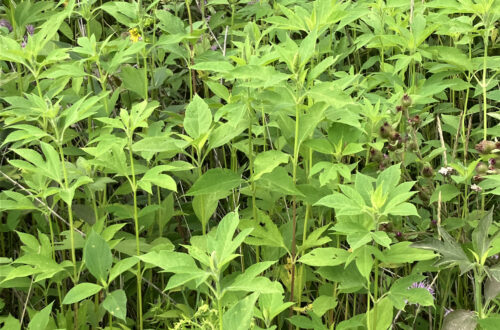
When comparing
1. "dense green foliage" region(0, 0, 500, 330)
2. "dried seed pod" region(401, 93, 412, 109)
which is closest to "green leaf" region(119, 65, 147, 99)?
"dense green foliage" region(0, 0, 500, 330)

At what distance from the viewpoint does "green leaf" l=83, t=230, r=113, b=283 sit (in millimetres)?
1478

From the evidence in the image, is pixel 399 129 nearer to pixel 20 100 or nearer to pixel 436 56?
pixel 436 56

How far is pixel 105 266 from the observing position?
1488 millimetres

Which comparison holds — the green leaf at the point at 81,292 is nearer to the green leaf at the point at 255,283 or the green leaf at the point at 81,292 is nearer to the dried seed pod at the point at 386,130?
the green leaf at the point at 255,283

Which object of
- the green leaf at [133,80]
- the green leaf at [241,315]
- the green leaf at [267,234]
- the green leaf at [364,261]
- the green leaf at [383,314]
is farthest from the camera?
the green leaf at [133,80]

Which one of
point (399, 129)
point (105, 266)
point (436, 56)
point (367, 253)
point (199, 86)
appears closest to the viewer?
point (367, 253)

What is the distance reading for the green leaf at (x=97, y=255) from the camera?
1478 mm

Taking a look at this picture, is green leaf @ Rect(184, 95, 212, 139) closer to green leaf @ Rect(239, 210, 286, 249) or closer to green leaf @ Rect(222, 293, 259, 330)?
green leaf @ Rect(239, 210, 286, 249)

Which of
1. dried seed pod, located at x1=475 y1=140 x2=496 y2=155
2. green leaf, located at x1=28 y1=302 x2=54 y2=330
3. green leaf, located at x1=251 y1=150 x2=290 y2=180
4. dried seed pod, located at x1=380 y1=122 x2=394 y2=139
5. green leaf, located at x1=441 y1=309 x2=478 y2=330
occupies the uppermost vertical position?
dried seed pod, located at x1=380 y1=122 x2=394 y2=139

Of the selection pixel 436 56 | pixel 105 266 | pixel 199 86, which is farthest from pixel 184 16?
pixel 105 266

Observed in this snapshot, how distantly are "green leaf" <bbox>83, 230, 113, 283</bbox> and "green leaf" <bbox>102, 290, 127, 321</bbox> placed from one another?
0.05 metres

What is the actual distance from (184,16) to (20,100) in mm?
1338

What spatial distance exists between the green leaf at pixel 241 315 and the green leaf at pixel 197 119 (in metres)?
0.51

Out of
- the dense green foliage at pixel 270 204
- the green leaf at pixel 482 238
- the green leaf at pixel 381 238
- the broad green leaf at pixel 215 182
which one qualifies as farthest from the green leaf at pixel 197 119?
the green leaf at pixel 482 238
